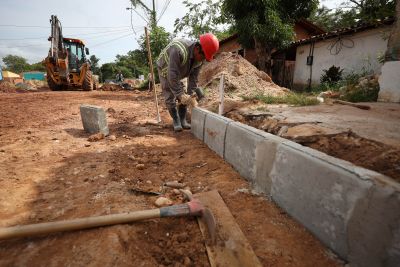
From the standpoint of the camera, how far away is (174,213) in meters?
1.85

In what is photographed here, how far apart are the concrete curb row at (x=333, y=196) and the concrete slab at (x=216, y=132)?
641 mm

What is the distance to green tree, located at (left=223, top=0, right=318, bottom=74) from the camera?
11.8 meters

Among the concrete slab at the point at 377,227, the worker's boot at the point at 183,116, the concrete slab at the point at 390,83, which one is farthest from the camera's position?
the concrete slab at the point at 390,83

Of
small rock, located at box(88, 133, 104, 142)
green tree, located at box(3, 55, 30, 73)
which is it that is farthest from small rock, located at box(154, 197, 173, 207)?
green tree, located at box(3, 55, 30, 73)

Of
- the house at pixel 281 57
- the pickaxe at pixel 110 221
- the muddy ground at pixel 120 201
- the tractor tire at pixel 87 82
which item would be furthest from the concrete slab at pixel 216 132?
the house at pixel 281 57

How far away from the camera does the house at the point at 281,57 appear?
14617 millimetres

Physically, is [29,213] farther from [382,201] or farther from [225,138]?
[382,201]

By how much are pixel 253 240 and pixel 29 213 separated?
1.71 metres

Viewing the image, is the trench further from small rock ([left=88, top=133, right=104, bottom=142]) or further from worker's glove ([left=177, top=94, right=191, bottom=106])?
small rock ([left=88, top=133, right=104, bottom=142])

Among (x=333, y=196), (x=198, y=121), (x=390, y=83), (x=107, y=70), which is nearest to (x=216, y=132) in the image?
(x=198, y=121)

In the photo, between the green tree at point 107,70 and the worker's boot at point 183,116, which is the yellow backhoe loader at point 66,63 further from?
the green tree at point 107,70

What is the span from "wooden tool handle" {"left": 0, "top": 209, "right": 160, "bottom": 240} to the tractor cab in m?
12.4

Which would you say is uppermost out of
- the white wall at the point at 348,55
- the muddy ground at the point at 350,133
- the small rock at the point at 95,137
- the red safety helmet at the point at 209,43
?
the white wall at the point at 348,55

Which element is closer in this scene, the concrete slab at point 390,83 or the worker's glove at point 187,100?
the worker's glove at point 187,100
